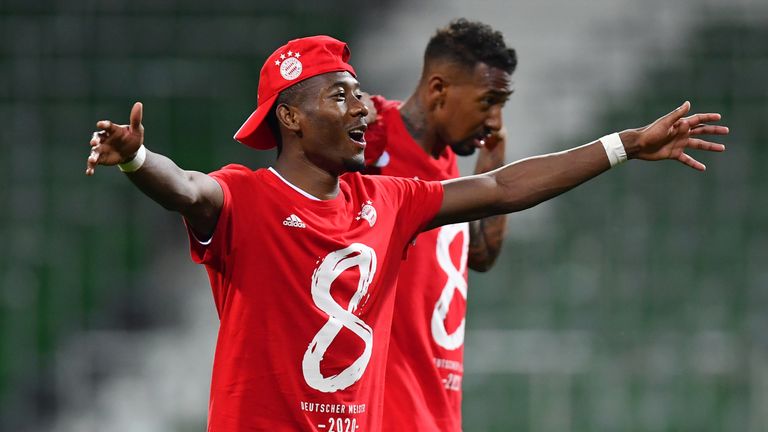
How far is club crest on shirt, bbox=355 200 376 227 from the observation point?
3172 millimetres

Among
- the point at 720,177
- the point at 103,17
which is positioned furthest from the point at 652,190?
the point at 103,17

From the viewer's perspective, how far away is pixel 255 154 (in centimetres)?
754

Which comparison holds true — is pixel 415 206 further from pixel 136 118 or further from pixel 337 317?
pixel 136 118

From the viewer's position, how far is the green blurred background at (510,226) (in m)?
7.27

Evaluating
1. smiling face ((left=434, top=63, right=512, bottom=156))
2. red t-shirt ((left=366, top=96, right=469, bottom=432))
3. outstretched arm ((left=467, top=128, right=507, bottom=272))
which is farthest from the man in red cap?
outstretched arm ((left=467, top=128, right=507, bottom=272))

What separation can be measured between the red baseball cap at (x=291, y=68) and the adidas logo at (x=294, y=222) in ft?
0.91

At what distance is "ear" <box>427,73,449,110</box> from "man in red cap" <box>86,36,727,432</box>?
2.78 feet

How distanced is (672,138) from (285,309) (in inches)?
45.2

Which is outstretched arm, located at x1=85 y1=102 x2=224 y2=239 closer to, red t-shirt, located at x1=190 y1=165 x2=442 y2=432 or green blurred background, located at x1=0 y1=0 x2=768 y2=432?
red t-shirt, located at x1=190 y1=165 x2=442 y2=432

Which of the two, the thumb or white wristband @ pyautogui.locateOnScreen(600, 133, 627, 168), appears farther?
white wristband @ pyautogui.locateOnScreen(600, 133, 627, 168)

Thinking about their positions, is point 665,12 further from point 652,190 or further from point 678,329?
point 678,329

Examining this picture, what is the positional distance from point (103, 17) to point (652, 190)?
3.72 metres

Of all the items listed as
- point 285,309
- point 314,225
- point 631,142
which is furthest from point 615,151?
point 285,309

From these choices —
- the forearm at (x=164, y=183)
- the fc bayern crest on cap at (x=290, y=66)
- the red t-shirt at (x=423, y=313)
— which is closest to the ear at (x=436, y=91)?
the red t-shirt at (x=423, y=313)
